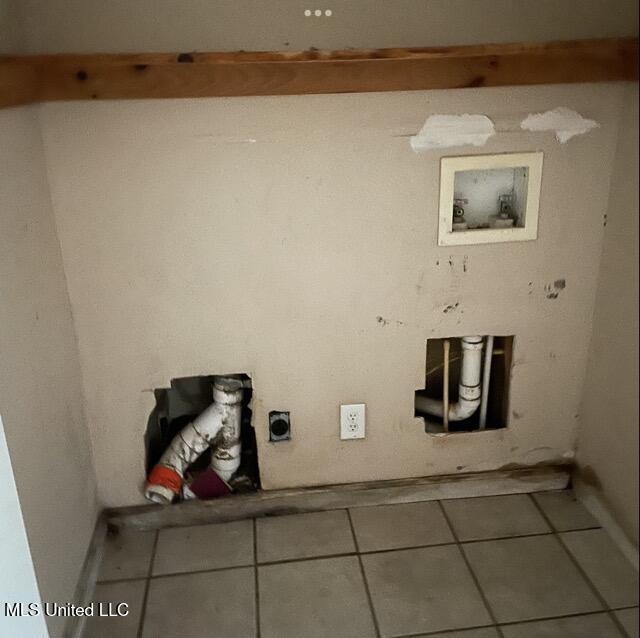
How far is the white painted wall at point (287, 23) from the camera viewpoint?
1.33 metres

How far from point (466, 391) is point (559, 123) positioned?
693 millimetres

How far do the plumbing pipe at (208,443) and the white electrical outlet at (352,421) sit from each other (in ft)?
0.88

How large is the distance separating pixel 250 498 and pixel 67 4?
1208 mm

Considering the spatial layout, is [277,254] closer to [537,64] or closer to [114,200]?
[114,200]

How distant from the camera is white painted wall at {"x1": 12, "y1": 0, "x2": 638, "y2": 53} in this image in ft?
4.35

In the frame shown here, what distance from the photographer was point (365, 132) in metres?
1.46

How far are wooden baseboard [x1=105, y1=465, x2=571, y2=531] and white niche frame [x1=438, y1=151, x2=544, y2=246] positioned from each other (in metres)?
0.65

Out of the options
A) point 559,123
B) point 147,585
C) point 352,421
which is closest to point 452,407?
point 352,421

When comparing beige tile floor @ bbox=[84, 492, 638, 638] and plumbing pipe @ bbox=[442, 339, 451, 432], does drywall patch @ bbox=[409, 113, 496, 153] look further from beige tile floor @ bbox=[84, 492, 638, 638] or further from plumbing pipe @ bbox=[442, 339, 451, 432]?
beige tile floor @ bbox=[84, 492, 638, 638]

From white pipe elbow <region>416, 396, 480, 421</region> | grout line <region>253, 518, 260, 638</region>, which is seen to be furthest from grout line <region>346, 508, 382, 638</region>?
white pipe elbow <region>416, 396, 480, 421</region>

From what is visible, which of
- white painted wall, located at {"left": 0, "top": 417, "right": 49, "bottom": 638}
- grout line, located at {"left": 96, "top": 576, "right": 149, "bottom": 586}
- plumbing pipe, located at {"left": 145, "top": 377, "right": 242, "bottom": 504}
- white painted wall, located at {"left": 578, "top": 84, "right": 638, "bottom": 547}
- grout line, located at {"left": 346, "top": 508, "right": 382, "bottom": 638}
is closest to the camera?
white painted wall, located at {"left": 578, "top": 84, "right": 638, "bottom": 547}

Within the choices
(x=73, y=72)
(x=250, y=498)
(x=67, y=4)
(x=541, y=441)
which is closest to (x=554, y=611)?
(x=541, y=441)

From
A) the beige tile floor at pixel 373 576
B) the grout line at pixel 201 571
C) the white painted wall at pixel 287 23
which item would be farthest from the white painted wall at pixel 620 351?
the grout line at pixel 201 571

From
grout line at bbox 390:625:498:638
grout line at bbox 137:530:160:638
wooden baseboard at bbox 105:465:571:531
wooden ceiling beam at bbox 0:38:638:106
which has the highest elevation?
wooden ceiling beam at bbox 0:38:638:106
